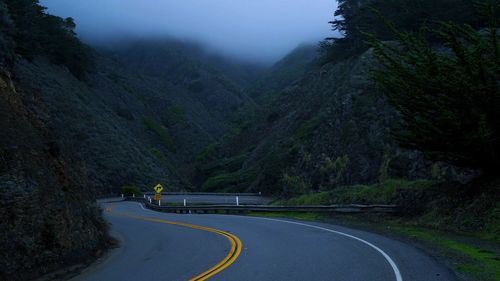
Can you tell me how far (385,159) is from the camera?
3478 centimetres

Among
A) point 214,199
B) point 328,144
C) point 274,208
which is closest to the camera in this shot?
point 274,208

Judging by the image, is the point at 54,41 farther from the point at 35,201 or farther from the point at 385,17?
the point at 35,201

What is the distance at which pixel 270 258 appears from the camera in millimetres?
11734

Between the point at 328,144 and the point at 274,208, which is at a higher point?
the point at 328,144

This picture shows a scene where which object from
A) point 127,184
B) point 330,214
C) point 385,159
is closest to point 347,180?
point 385,159

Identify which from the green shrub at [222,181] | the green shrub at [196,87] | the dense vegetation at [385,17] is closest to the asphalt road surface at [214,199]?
the green shrub at [222,181]

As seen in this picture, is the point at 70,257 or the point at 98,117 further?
the point at 98,117

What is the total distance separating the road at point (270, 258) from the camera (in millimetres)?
9648

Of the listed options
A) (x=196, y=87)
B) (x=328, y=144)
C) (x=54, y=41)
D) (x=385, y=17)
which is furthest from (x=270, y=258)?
(x=196, y=87)

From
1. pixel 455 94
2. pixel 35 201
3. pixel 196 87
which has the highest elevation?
pixel 196 87

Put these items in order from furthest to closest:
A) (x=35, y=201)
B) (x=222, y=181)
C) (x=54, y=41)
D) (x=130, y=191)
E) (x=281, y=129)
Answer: (x=54, y=41) → (x=222, y=181) → (x=281, y=129) → (x=130, y=191) → (x=35, y=201)

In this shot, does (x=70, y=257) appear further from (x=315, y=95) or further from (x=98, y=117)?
(x=98, y=117)

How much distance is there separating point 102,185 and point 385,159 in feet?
124

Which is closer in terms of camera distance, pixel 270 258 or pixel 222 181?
pixel 270 258
